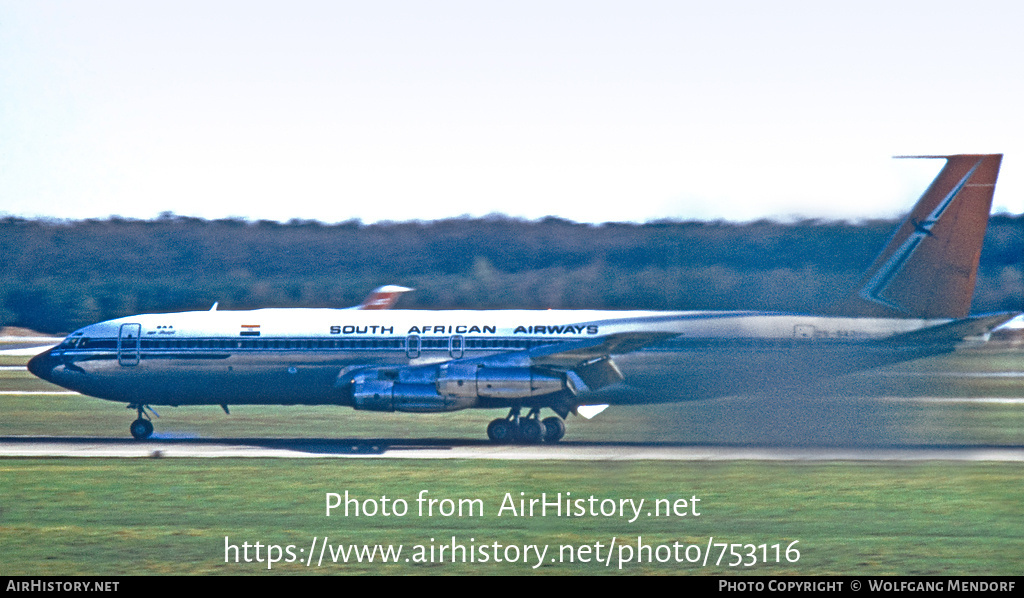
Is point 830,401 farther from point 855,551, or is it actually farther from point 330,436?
point 330,436

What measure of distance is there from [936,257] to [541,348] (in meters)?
11.1

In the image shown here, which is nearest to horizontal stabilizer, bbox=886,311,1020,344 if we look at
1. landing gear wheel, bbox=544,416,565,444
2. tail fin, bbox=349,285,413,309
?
landing gear wheel, bbox=544,416,565,444

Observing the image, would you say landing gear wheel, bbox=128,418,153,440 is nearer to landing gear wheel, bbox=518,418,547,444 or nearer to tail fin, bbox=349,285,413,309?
tail fin, bbox=349,285,413,309

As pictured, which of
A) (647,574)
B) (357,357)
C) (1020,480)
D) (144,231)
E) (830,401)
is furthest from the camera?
(144,231)

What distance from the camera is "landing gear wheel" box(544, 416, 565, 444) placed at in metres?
Answer: 33.4

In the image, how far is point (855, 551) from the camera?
55.6 feet

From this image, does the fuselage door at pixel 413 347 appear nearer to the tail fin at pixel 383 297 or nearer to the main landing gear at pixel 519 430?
the main landing gear at pixel 519 430

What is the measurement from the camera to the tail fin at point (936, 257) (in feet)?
98.7

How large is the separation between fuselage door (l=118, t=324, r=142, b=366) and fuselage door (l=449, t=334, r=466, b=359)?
9697mm

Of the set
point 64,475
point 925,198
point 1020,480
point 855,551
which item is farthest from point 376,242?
point 855,551

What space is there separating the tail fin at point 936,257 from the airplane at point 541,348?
3cm

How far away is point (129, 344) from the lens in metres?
34.9

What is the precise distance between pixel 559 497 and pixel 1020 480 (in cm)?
1039

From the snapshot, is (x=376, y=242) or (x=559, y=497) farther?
(x=376, y=242)
